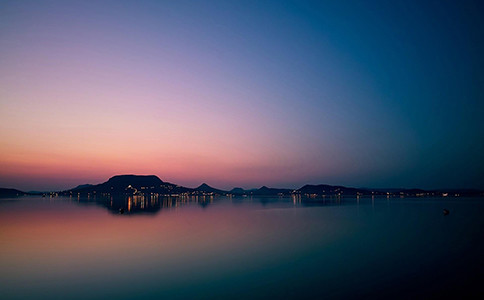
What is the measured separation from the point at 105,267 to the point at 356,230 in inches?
1114

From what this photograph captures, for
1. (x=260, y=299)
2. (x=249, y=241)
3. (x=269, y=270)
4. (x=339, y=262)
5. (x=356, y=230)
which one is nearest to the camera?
A: (x=260, y=299)

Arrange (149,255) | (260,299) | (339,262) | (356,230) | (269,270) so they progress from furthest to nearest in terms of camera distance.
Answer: (356,230), (149,255), (339,262), (269,270), (260,299)

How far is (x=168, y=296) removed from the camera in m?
14.7

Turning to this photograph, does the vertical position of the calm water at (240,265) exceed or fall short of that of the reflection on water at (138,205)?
it exceeds it

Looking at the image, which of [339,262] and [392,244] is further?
[392,244]

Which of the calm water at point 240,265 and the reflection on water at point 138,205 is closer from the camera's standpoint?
the calm water at point 240,265

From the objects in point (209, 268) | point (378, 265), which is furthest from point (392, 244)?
point (209, 268)

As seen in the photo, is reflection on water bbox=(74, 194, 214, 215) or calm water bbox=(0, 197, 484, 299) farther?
reflection on water bbox=(74, 194, 214, 215)

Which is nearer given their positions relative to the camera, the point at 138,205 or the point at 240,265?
the point at 240,265

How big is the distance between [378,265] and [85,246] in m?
23.1

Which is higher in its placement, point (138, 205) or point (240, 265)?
point (240, 265)

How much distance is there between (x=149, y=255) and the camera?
23578 millimetres

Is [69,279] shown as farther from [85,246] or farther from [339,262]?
[339,262]

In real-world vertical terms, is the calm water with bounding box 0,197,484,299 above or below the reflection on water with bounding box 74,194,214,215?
above
